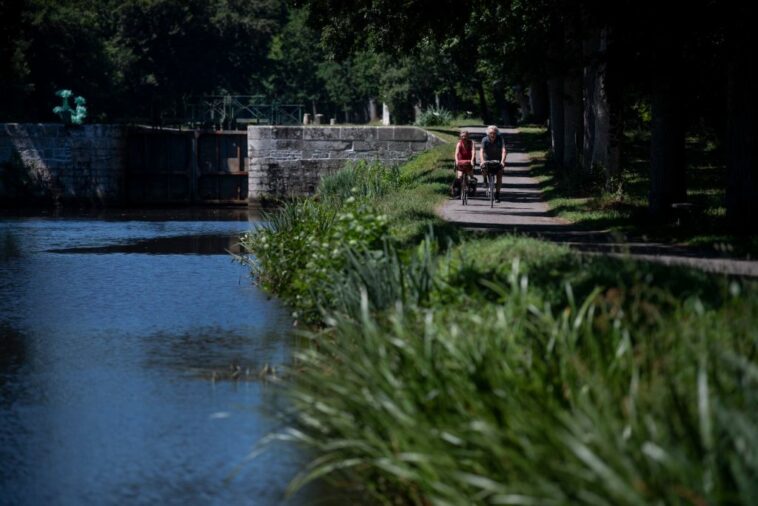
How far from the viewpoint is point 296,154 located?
4275 cm

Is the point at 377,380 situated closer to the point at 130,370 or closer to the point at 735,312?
the point at 735,312

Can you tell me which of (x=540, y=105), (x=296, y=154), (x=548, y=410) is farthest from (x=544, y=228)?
(x=540, y=105)

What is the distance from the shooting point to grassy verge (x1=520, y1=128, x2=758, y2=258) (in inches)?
643

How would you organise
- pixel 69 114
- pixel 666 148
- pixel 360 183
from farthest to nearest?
pixel 69 114 < pixel 360 183 < pixel 666 148

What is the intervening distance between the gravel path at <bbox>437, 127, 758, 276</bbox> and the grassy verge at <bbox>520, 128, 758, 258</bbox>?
0.80 ft

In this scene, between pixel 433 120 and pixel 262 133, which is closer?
pixel 262 133

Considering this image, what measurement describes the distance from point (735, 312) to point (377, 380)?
210 centimetres

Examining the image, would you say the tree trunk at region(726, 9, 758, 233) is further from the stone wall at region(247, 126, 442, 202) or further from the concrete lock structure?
the stone wall at region(247, 126, 442, 202)

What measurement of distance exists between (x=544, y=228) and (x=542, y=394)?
12576mm

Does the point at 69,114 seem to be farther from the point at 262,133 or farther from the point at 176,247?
the point at 176,247

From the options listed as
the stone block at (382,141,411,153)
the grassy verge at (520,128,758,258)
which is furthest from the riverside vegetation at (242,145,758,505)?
the stone block at (382,141,411,153)

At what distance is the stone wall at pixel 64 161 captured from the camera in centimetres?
4341

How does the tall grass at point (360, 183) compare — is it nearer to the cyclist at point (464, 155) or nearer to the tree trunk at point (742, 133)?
the cyclist at point (464, 155)

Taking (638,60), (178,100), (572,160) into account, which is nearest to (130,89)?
(178,100)
